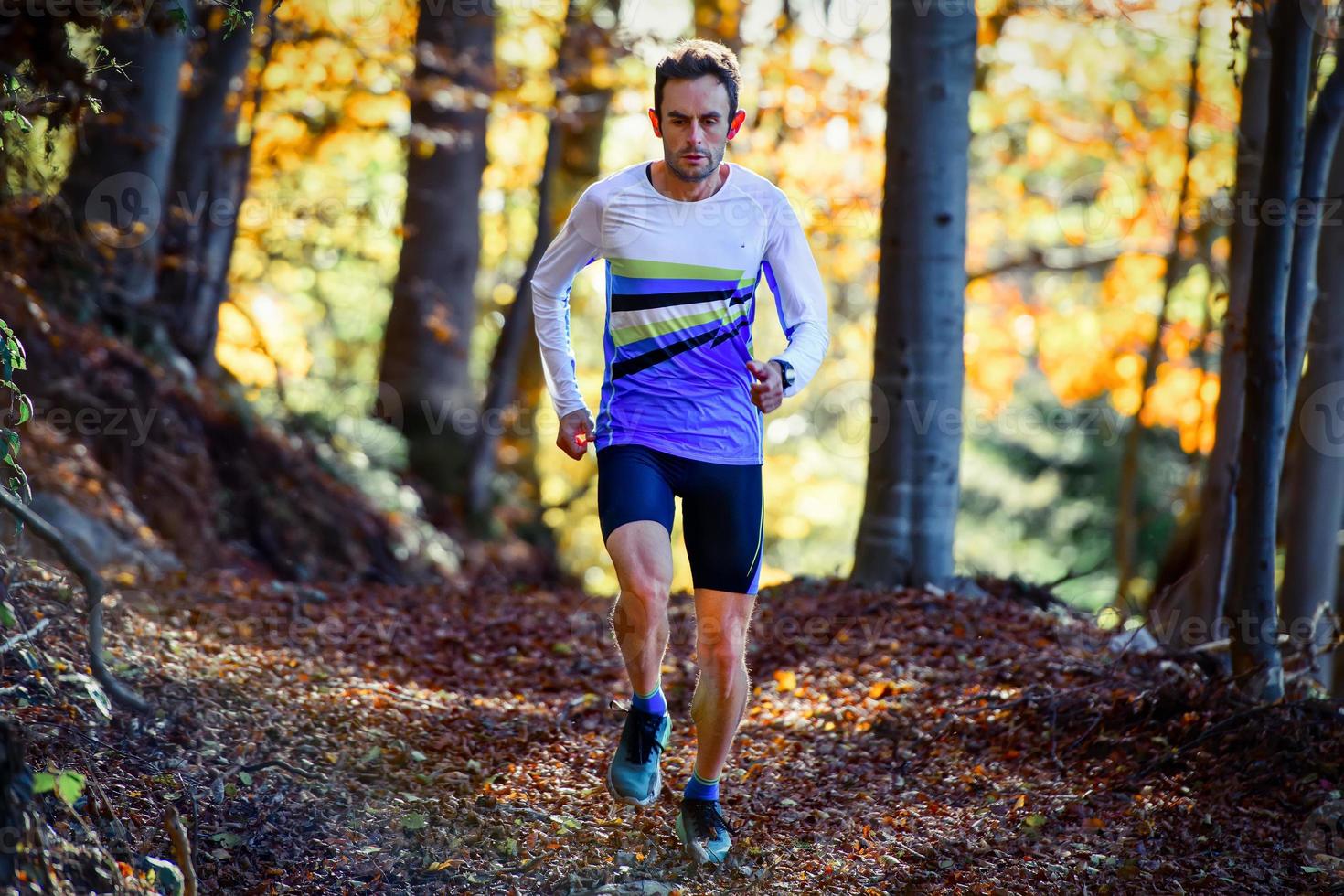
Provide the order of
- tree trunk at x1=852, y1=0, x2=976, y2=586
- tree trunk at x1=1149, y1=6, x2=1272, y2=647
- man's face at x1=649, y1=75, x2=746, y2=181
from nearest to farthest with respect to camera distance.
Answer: man's face at x1=649, y1=75, x2=746, y2=181, tree trunk at x1=852, y1=0, x2=976, y2=586, tree trunk at x1=1149, y1=6, x2=1272, y2=647

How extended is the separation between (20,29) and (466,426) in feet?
Answer: 32.4

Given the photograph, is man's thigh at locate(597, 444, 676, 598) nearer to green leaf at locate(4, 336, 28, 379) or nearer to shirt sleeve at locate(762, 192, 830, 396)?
shirt sleeve at locate(762, 192, 830, 396)

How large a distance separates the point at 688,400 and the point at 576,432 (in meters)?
0.38

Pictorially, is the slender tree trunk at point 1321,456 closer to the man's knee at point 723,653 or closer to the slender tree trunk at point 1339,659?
A: the slender tree trunk at point 1339,659

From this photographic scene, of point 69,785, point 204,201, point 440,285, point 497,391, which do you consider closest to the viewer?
point 69,785

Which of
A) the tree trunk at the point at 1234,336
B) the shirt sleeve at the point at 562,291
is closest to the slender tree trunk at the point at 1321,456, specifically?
the tree trunk at the point at 1234,336

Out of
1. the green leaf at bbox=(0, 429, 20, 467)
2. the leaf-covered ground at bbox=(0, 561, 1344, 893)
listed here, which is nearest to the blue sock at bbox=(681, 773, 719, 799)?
the leaf-covered ground at bbox=(0, 561, 1344, 893)

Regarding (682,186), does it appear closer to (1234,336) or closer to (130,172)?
(1234,336)

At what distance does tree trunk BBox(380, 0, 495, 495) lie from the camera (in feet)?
41.1

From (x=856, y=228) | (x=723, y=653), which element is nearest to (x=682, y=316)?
(x=723, y=653)

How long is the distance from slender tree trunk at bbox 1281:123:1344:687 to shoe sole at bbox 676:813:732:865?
489 centimetres

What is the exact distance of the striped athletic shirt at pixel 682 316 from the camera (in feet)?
13.7

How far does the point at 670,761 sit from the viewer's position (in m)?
5.28

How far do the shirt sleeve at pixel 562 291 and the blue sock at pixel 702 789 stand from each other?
1.29 m
